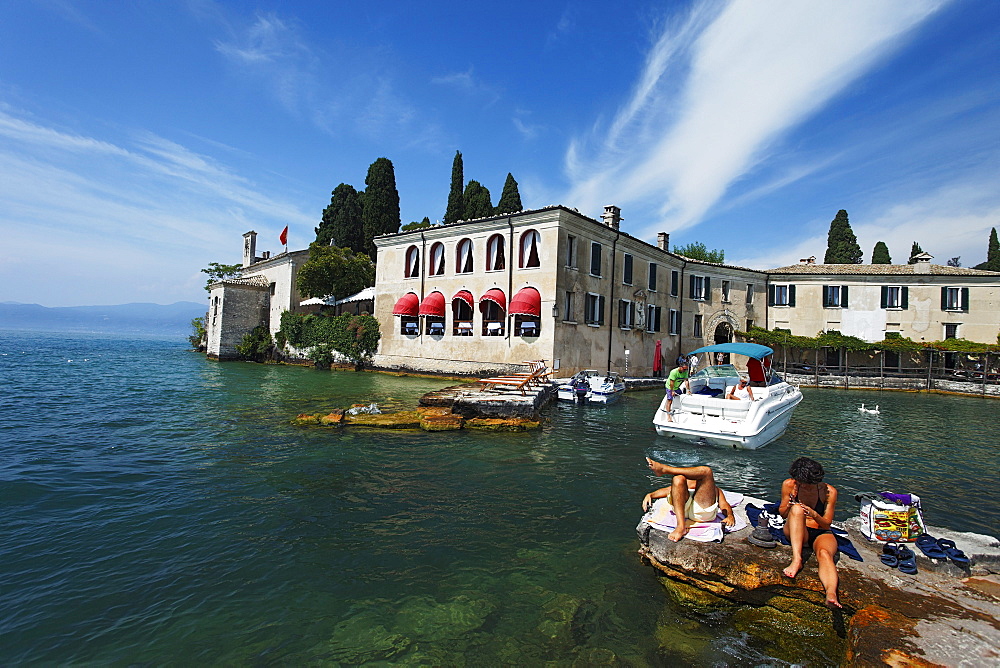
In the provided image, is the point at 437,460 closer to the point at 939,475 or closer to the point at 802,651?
the point at 802,651

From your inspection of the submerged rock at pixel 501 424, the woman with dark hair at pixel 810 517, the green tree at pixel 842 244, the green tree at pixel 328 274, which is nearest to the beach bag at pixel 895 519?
the woman with dark hair at pixel 810 517

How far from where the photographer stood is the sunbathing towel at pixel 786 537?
5320 millimetres

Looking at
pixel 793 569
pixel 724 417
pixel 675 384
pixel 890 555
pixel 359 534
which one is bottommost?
pixel 359 534

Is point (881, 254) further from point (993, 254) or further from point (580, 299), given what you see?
point (580, 299)

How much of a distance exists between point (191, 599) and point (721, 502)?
6237 millimetres

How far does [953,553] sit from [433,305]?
25751mm

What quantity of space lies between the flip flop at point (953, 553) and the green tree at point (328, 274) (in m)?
35.8

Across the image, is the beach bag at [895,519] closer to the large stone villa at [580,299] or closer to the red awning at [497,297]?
the large stone villa at [580,299]

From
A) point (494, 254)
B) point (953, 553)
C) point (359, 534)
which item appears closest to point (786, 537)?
point (953, 553)

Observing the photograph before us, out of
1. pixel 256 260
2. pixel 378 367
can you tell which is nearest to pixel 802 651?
pixel 378 367

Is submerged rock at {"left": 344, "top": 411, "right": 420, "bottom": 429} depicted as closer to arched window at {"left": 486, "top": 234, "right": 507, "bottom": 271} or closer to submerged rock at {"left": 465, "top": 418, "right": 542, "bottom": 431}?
submerged rock at {"left": 465, "top": 418, "right": 542, "bottom": 431}

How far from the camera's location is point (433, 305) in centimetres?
2900

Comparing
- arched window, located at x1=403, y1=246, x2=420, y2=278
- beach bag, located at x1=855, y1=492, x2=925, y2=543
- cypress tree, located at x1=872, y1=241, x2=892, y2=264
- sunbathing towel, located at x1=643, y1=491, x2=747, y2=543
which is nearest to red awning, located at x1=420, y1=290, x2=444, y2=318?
arched window, located at x1=403, y1=246, x2=420, y2=278

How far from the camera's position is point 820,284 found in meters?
36.3
